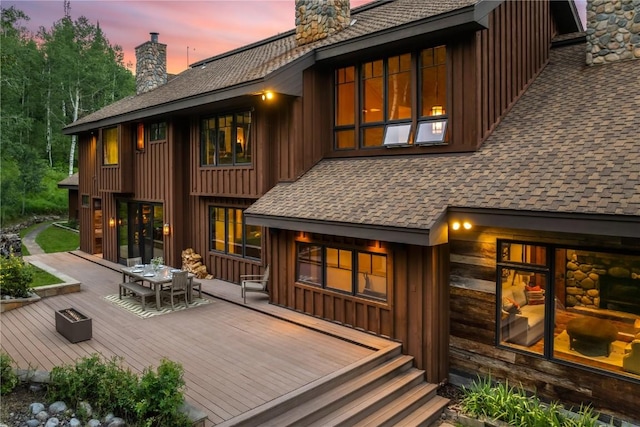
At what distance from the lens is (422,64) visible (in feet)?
26.7

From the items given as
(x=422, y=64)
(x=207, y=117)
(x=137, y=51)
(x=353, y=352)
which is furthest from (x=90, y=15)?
(x=353, y=352)

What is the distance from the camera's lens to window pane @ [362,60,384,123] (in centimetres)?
884

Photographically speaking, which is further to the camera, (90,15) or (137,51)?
(90,15)

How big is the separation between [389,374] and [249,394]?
2.04 metres

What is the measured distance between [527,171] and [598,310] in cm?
203

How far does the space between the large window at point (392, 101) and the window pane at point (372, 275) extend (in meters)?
2.43

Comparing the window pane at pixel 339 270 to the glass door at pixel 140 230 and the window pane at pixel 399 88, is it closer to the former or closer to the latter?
the window pane at pixel 399 88

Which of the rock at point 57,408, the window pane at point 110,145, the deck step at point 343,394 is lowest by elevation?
the deck step at point 343,394

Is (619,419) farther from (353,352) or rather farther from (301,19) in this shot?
(301,19)

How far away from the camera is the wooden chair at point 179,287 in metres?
9.06

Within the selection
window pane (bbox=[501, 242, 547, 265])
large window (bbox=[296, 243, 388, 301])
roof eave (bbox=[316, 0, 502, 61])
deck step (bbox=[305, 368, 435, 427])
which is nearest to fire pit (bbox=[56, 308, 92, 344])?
large window (bbox=[296, 243, 388, 301])

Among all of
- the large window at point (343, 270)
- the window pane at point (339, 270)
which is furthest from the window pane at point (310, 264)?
the window pane at point (339, 270)

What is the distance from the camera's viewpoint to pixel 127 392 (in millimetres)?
4609

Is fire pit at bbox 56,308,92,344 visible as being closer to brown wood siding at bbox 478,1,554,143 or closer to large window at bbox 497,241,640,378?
large window at bbox 497,241,640,378
